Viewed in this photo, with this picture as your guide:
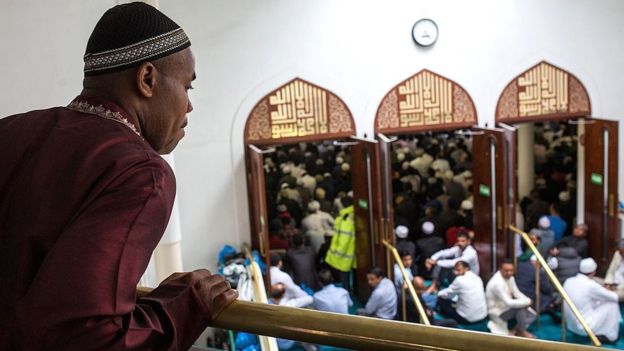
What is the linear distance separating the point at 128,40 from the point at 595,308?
7.28 metres

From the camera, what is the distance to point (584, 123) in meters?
9.30

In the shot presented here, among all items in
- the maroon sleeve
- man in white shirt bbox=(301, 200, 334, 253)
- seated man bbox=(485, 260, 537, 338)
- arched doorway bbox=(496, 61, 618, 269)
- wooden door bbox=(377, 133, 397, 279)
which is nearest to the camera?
the maroon sleeve

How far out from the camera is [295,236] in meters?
8.76

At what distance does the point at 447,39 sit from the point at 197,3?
2950 mm

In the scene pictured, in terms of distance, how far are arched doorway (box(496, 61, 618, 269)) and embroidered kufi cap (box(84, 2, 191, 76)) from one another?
8.12 meters

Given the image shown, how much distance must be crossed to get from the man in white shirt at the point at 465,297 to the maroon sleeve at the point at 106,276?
7.03 metres

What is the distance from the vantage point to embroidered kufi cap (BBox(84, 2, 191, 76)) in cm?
126

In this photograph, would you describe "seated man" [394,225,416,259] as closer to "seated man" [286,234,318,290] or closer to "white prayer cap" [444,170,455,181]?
"seated man" [286,234,318,290]

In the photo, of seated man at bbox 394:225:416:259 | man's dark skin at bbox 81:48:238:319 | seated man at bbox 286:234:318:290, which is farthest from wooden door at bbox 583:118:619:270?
man's dark skin at bbox 81:48:238:319

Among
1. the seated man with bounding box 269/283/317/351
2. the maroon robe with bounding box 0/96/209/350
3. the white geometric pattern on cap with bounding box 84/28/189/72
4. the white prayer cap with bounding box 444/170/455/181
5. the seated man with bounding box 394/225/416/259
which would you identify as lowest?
the seated man with bounding box 269/283/317/351

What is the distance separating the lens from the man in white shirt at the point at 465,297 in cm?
785

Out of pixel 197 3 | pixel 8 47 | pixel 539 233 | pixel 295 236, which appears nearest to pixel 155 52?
pixel 8 47

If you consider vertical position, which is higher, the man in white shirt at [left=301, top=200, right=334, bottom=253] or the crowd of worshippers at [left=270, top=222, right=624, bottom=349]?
the man in white shirt at [left=301, top=200, right=334, bottom=253]

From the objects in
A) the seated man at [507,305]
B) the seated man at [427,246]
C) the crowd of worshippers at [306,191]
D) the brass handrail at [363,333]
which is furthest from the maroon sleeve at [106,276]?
the seated man at [427,246]
